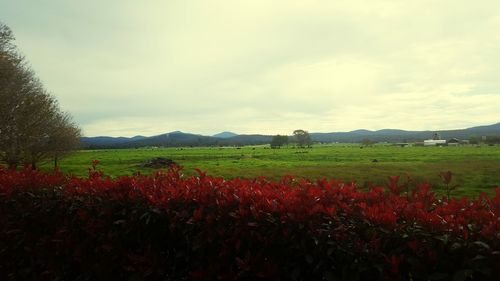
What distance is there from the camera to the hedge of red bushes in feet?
8.32

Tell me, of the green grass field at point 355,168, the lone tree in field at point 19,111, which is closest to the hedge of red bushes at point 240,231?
the green grass field at point 355,168

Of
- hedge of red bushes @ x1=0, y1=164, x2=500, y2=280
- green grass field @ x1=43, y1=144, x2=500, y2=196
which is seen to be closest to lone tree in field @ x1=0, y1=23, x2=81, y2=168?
green grass field @ x1=43, y1=144, x2=500, y2=196

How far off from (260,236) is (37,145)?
4190cm

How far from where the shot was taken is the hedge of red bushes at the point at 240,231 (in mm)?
2537

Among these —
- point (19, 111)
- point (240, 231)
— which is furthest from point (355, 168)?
point (240, 231)

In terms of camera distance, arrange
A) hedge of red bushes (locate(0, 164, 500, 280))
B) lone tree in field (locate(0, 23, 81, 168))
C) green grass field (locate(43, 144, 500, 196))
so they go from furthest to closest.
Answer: green grass field (locate(43, 144, 500, 196)), lone tree in field (locate(0, 23, 81, 168)), hedge of red bushes (locate(0, 164, 500, 280))

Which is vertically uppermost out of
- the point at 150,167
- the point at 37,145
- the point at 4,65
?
the point at 4,65

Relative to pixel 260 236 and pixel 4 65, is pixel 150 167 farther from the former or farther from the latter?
pixel 260 236

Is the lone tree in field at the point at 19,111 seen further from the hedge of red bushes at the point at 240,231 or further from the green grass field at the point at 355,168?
the hedge of red bushes at the point at 240,231

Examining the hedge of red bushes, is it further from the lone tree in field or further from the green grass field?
the lone tree in field

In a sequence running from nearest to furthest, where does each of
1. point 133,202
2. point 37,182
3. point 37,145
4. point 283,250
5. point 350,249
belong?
point 350,249
point 283,250
point 133,202
point 37,182
point 37,145

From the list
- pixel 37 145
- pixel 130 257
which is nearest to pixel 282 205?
pixel 130 257

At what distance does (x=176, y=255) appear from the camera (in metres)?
3.56

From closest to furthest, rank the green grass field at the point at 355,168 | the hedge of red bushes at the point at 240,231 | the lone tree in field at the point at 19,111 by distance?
the hedge of red bushes at the point at 240,231
the lone tree in field at the point at 19,111
the green grass field at the point at 355,168
